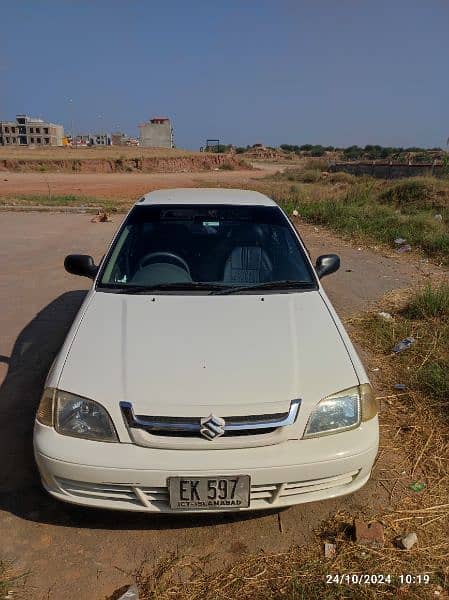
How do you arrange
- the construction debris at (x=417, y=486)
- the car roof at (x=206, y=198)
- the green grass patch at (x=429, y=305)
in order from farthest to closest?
the green grass patch at (x=429, y=305)
the car roof at (x=206, y=198)
the construction debris at (x=417, y=486)

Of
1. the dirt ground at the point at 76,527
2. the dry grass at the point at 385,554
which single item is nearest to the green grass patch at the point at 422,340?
the dry grass at the point at 385,554

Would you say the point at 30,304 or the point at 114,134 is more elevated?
the point at 114,134

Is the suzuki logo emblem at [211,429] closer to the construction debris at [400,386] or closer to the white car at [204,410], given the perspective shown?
the white car at [204,410]

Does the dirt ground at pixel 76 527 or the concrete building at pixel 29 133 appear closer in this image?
the dirt ground at pixel 76 527

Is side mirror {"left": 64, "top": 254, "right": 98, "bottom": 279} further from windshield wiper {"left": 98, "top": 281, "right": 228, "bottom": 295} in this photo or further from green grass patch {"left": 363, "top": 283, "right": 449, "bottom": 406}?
green grass patch {"left": 363, "top": 283, "right": 449, "bottom": 406}

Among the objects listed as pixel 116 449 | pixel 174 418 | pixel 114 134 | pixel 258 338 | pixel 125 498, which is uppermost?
pixel 114 134

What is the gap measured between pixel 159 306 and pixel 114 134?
124610 millimetres

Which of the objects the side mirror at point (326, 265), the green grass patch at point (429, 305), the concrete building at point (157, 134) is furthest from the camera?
the concrete building at point (157, 134)

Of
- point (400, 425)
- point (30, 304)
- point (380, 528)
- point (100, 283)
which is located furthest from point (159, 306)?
point (30, 304)

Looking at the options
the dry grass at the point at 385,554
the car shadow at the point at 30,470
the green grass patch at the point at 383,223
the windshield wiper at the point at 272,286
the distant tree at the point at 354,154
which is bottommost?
the dry grass at the point at 385,554

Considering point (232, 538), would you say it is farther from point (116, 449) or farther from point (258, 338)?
point (258, 338)

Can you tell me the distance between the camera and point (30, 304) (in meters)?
5.85

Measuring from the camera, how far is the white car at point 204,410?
208 centimetres

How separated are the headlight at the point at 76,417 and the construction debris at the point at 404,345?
120 inches
